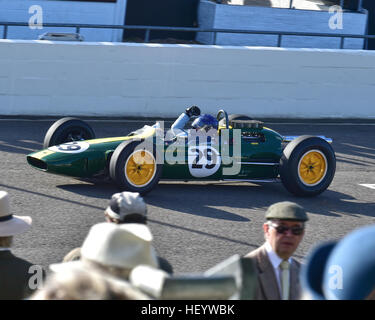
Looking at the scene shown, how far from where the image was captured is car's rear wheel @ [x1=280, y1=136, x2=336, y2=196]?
11.5m

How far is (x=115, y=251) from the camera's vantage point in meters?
3.30

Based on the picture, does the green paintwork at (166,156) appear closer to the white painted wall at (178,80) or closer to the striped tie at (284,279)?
the white painted wall at (178,80)

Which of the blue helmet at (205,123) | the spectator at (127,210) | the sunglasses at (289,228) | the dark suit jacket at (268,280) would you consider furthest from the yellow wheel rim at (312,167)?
the dark suit jacket at (268,280)

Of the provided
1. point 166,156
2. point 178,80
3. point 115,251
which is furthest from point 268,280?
point 178,80

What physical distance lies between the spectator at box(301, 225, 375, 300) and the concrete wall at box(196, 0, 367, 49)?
66.0 feet

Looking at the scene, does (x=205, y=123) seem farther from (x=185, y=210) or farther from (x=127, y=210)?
(x=127, y=210)

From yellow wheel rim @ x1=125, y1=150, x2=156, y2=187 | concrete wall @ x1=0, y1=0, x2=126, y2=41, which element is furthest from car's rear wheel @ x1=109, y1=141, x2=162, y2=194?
concrete wall @ x1=0, y1=0, x2=126, y2=41

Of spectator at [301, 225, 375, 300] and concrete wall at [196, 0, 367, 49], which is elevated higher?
concrete wall at [196, 0, 367, 49]

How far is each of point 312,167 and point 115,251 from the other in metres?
8.63

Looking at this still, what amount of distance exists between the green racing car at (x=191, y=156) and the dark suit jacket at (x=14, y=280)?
571 centimetres

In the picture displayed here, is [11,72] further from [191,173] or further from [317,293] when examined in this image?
[317,293]

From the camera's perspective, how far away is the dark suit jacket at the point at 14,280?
486 centimetres

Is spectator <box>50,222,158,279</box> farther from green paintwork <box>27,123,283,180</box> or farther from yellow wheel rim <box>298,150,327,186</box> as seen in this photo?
yellow wheel rim <box>298,150,327,186</box>

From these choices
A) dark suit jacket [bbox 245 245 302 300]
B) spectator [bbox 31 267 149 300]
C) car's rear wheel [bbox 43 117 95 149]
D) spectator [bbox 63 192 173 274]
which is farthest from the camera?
car's rear wheel [bbox 43 117 95 149]
